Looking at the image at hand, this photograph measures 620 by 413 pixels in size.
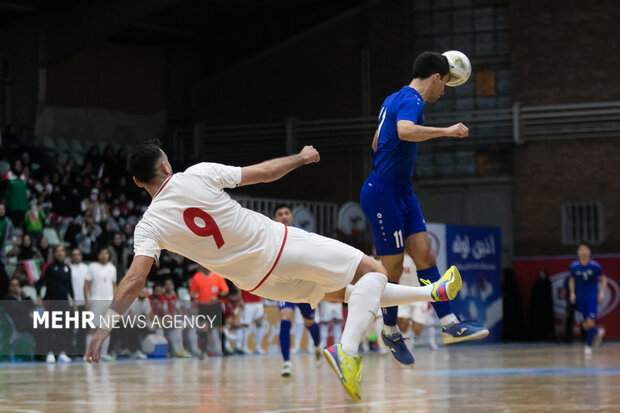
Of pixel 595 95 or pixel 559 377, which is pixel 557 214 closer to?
pixel 595 95

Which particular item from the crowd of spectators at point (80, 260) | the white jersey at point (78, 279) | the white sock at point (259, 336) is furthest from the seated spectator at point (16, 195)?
the white sock at point (259, 336)

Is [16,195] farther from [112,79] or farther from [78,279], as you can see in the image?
[112,79]

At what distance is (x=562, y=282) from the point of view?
27266mm

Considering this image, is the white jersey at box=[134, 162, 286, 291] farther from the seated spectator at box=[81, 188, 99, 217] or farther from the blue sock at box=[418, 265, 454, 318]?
the seated spectator at box=[81, 188, 99, 217]

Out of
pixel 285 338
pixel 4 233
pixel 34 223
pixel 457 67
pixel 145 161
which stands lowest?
pixel 285 338

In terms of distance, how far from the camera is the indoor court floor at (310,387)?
8773 mm

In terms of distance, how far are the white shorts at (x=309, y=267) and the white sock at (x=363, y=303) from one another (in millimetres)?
109

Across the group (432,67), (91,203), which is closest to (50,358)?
(91,203)

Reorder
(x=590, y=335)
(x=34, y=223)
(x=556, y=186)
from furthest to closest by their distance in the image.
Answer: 1. (x=556, y=186)
2. (x=590, y=335)
3. (x=34, y=223)

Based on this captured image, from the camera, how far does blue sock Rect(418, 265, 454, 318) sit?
8.00m

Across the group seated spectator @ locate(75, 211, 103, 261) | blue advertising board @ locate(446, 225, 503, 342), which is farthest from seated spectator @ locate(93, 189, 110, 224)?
blue advertising board @ locate(446, 225, 503, 342)

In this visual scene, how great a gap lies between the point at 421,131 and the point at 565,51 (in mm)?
23383

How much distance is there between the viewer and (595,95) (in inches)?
1130

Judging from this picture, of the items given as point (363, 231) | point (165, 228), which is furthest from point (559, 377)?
point (363, 231)
